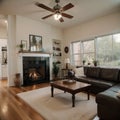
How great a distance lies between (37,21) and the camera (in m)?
5.83

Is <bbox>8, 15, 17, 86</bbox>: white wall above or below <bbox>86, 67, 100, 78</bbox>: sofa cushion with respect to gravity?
above

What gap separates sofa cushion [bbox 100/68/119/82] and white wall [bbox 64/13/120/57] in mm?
1772

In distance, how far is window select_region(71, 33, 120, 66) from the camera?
4.82m

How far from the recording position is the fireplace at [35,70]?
5.26m

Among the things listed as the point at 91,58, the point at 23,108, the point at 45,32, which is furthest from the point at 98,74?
the point at 45,32

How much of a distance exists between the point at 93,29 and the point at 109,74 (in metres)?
2.50

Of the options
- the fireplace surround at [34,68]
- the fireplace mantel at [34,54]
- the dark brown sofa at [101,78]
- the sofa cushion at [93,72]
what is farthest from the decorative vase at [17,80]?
the sofa cushion at [93,72]

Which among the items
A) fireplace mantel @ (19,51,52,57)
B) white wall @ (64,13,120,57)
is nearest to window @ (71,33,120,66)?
white wall @ (64,13,120,57)

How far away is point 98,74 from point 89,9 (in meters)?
2.63

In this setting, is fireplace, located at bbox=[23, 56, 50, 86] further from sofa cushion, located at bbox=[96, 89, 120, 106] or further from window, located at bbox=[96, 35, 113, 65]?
sofa cushion, located at bbox=[96, 89, 120, 106]

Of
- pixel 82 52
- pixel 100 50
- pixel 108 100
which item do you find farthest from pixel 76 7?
pixel 108 100

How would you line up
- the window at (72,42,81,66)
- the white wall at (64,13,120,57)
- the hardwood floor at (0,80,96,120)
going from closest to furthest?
the hardwood floor at (0,80,96,120) < the white wall at (64,13,120,57) < the window at (72,42,81,66)

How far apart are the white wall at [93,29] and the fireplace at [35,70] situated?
1.77 metres

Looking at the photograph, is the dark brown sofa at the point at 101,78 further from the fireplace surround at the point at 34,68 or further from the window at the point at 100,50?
the fireplace surround at the point at 34,68
